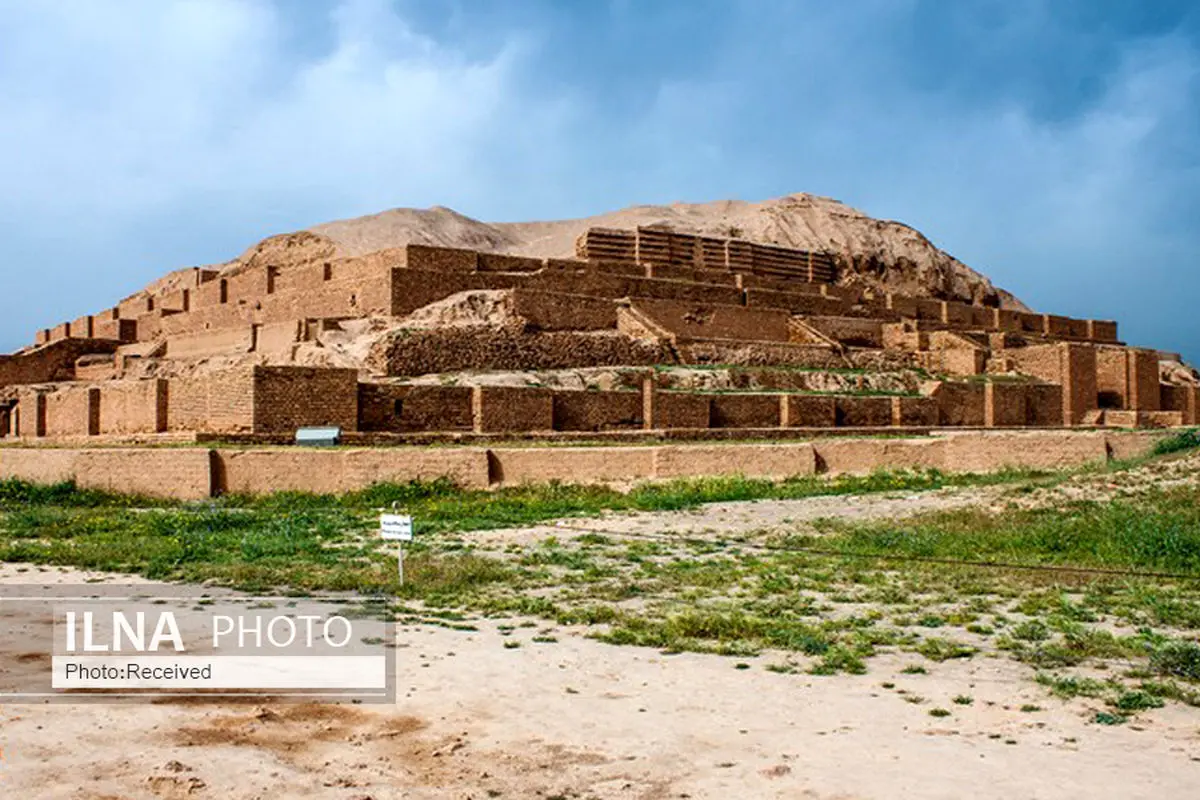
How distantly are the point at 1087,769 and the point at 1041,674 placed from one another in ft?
4.29

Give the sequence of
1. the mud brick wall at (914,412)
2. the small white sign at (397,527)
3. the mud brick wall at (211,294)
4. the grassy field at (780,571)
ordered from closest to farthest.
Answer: the grassy field at (780,571), the small white sign at (397,527), the mud brick wall at (914,412), the mud brick wall at (211,294)

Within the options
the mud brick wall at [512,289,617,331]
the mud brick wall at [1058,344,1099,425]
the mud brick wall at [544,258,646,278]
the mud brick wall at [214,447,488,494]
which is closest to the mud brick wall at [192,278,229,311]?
the mud brick wall at [544,258,646,278]

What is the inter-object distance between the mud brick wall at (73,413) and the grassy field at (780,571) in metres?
7.17

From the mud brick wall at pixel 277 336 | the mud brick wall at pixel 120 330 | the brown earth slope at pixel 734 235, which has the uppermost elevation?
the brown earth slope at pixel 734 235

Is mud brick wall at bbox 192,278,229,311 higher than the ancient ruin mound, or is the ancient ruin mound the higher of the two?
mud brick wall at bbox 192,278,229,311

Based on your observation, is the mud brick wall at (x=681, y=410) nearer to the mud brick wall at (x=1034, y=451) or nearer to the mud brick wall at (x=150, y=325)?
the mud brick wall at (x=1034, y=451)

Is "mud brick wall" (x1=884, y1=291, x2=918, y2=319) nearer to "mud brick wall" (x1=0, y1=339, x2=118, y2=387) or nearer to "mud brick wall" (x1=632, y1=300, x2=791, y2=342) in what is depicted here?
"mud brick wall" (x1=632, y1=300, x2=791, y2=342)

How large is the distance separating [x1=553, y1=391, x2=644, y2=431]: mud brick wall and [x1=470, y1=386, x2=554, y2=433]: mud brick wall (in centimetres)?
32

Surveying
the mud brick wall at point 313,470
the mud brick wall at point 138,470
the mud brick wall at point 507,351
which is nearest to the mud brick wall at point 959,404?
the mud brick wall at point 507,351

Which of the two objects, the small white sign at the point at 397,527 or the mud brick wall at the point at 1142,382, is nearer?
the small white sign at the point at 397,527

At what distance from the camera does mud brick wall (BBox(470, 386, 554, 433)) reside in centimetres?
1786

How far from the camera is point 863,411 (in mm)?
22078

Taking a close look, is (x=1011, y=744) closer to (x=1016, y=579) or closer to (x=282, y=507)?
(x=1016, y=579)

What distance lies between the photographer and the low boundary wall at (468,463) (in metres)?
13.8
